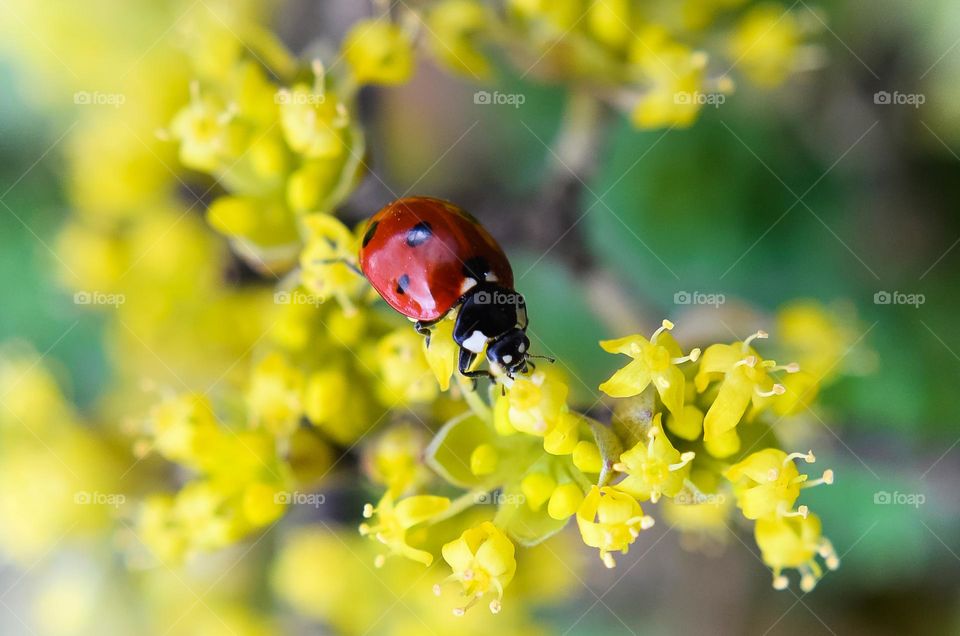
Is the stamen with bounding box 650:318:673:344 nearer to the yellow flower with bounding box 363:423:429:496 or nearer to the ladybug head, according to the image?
the ladybug head

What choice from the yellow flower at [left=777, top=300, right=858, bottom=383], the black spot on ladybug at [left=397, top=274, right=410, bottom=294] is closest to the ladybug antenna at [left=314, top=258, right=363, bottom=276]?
the black spot on ladybug at [left=397, top=274, right=410, bottom=294]

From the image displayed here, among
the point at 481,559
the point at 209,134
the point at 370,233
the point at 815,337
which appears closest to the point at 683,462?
the point at 481,559

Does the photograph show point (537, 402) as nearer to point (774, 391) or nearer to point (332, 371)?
point (774, 391)

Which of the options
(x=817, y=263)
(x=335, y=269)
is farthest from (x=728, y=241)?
(x=335, y=269)

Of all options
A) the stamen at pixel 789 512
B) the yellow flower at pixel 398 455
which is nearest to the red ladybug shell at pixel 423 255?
the yellow flower at pixel 398 455

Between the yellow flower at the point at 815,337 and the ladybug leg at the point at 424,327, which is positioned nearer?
the ladybug leg at the point at 424,327

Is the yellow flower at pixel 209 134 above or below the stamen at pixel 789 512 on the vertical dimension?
above

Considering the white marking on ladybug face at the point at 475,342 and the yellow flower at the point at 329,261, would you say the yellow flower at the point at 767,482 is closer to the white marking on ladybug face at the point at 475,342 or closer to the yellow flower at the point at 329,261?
the white marking on ladybug face at the point at 475,342

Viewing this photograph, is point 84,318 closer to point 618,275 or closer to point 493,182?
point 493,182
